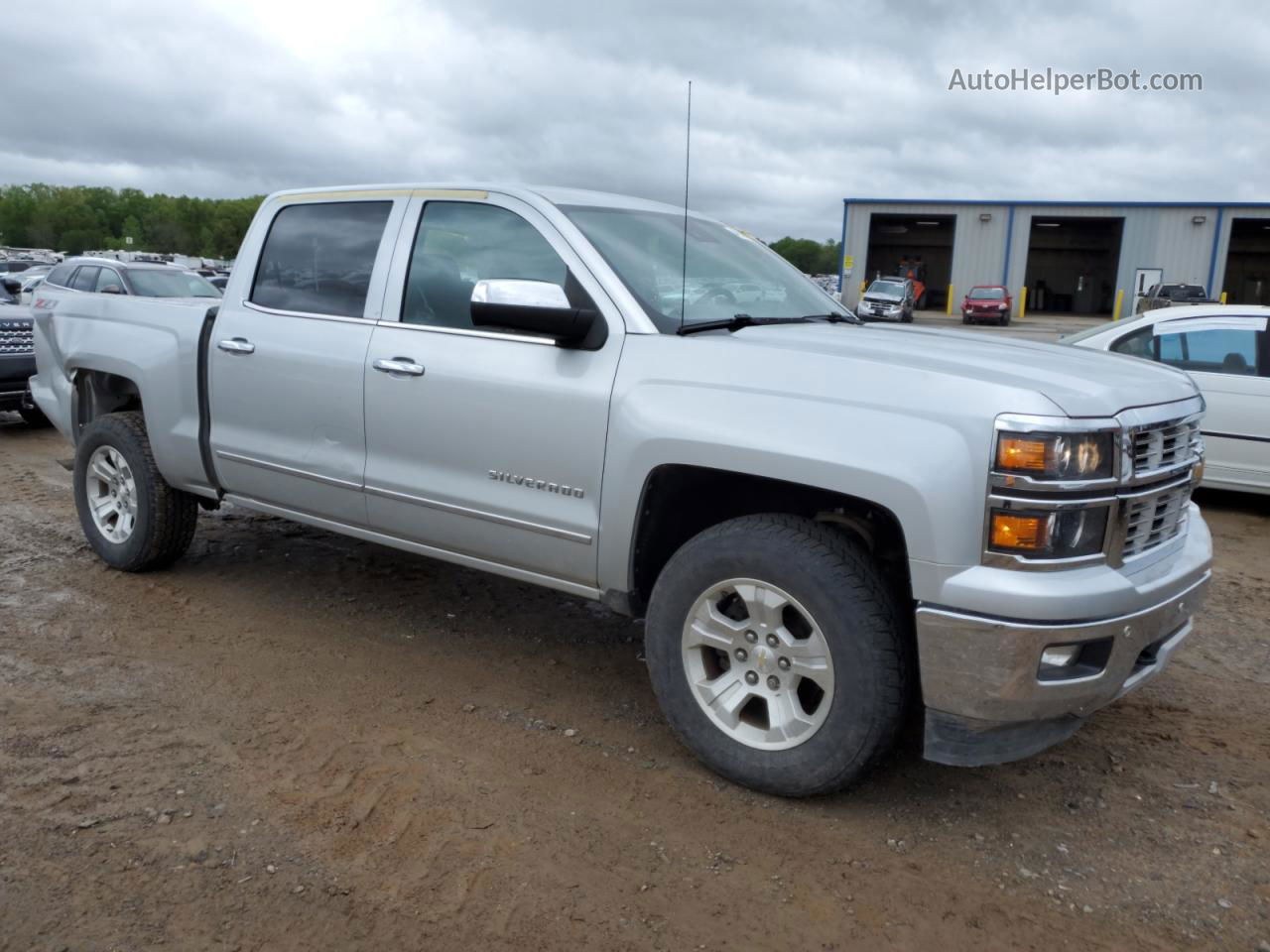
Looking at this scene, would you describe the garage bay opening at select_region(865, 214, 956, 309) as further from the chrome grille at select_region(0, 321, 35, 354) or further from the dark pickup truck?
the chrome grille at select_region(0, 321, 35, 354)

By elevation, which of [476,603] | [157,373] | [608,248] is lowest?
[476,603]

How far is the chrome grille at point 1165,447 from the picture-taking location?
2.94 metres

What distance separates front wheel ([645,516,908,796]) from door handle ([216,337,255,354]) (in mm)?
2303

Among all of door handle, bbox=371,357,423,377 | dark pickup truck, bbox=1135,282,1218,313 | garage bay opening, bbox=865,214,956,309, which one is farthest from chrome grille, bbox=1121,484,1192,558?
garage bay opening, bbox=865,214,956,309

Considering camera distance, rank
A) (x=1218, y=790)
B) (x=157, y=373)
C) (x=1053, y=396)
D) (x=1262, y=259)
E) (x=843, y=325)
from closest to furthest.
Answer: (x=1053, y=396)
(x=1218, y=790)
(x=843, y=325)
(x=157, y=373)
(x=1262, y=259)

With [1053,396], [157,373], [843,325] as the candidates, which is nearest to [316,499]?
[157,373]

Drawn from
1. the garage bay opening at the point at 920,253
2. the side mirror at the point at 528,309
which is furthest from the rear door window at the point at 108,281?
the garage bay opening at the point at 920,253

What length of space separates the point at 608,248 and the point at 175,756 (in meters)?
2.31

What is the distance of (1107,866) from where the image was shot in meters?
2.99

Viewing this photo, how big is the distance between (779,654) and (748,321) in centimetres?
128

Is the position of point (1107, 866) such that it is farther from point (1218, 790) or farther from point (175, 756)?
point (175, 756)

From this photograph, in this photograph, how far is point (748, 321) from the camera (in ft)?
12.5

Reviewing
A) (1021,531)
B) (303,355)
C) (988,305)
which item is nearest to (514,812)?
(1021,531)

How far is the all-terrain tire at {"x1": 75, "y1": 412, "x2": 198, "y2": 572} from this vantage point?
5.15m
